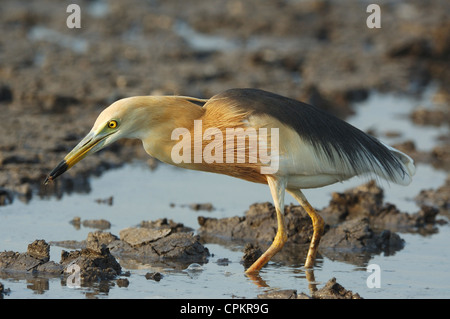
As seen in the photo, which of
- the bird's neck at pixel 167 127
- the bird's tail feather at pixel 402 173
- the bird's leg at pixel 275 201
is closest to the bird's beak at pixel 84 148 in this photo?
the bird's neck at pixel 167 127

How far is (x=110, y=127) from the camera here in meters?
7.33

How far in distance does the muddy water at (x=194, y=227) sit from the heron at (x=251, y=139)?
1.32ft

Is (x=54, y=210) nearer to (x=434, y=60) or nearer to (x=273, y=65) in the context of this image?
(x=273, y=65)

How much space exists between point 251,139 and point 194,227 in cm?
205

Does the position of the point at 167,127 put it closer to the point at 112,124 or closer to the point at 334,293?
the point at 112,124

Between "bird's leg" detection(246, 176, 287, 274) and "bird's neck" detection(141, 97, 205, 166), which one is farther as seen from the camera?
"bird's leg" detection(246, 176, 287, 274)

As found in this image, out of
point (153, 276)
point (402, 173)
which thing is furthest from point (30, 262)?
point (402, 173)

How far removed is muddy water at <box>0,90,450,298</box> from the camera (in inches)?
284

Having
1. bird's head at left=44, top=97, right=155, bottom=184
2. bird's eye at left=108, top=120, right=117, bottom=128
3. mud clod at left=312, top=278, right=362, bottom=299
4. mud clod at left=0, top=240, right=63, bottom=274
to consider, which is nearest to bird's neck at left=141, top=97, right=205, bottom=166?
bird's head at left=44, top=97, right=155, bottom=184

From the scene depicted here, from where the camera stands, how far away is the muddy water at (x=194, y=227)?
23.7 feet

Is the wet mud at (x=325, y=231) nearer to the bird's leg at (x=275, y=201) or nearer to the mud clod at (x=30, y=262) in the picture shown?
the bird's leg at (x=275, y=201)

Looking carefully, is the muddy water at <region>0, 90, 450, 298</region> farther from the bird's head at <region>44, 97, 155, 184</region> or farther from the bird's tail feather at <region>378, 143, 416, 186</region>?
the bird's head at <region>44, 97, 155, 184</region>

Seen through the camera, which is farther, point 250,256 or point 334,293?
point 250,256

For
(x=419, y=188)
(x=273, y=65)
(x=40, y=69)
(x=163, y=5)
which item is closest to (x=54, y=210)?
(x=419, y=188)
